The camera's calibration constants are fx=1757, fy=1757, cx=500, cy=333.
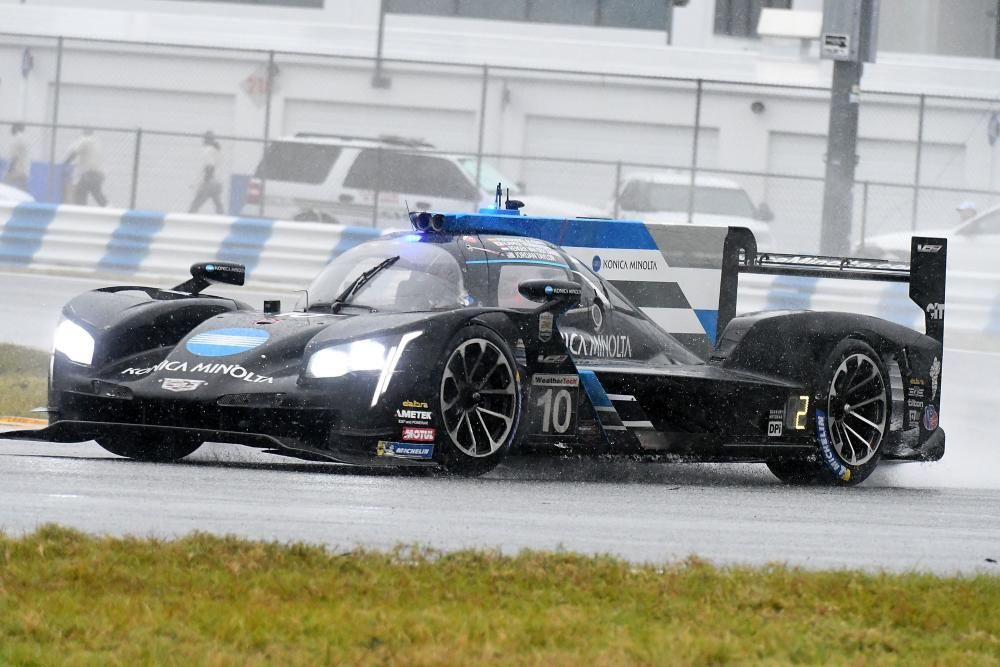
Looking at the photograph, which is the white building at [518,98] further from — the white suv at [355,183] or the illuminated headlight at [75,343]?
the illuminated headlight at [75,343]

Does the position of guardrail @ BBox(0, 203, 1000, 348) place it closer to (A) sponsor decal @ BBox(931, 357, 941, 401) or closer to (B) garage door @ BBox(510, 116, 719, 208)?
(B) garage door @ BBox(510, 116, 719, 208)

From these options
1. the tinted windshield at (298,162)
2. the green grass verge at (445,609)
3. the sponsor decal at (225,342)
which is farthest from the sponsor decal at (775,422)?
the tinted windshield at (298,162)

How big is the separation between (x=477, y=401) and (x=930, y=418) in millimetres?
3143

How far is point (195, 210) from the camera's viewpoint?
24.2 meters

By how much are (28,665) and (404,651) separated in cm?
89

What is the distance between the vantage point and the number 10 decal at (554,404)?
827 centimetres

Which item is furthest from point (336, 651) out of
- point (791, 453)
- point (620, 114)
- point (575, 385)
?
point (620, 114)

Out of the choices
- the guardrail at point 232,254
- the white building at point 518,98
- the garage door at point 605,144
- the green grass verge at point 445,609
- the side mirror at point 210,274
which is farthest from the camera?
the garage door at point 605,144

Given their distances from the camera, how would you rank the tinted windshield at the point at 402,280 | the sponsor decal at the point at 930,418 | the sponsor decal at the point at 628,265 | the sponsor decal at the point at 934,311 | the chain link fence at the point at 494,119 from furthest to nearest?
the chain link fence at the point at 494,119, the sponsor decal at the point at 628,265, the sponsor decal at the point at 934,311, the sponsor decal at the point at 930,418, the tinted windshield at the point at 402,280

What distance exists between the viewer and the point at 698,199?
23438 mm

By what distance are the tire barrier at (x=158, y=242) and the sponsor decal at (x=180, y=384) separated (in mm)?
12134

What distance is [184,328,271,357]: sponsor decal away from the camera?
7.97 meters

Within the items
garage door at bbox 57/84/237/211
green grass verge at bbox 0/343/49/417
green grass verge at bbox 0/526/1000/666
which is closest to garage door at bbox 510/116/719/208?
garage door at bbox 57/84/237/211

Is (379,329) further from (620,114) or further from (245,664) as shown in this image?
(620,114)
